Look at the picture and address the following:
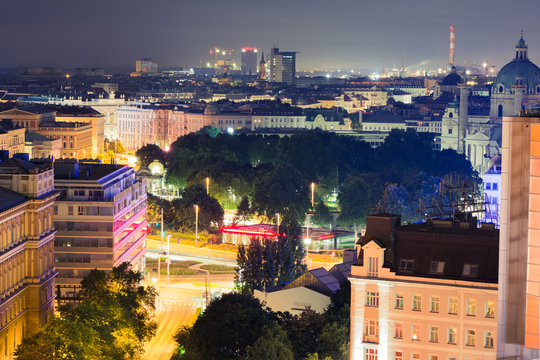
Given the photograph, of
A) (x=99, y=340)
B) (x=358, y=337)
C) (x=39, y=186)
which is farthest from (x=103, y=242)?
(x=358, y=337)

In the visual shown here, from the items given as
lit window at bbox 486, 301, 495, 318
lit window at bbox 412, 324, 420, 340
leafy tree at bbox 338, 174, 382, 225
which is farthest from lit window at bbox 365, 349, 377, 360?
leafy tree at bbox 338, 174, 382, 225

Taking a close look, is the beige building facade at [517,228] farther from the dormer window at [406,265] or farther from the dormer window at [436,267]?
→ the dormer window at [406,265]

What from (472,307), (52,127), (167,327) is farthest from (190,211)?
(52,127)

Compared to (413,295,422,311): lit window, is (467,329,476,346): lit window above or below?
below

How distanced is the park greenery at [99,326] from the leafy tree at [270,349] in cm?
637

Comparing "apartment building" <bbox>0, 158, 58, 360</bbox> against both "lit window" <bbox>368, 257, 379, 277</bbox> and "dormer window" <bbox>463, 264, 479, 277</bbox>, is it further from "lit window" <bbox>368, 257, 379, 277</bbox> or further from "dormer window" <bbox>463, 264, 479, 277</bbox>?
"dormer window" <bbox>463, 264, 479, 277</bbox>

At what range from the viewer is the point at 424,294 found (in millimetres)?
55844

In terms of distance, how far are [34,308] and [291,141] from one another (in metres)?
109

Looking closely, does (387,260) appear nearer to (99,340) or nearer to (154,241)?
(99,340)

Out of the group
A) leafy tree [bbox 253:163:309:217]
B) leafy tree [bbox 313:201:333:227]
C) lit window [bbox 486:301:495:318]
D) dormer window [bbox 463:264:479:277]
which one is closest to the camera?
lit window [bbox 486:301:495:318]

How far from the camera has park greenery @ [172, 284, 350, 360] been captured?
196 ft

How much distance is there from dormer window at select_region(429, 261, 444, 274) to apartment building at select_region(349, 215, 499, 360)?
0.05ft

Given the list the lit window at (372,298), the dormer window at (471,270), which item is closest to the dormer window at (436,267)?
the dormer window at (471,270)

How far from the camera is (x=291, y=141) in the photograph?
6895 inches
